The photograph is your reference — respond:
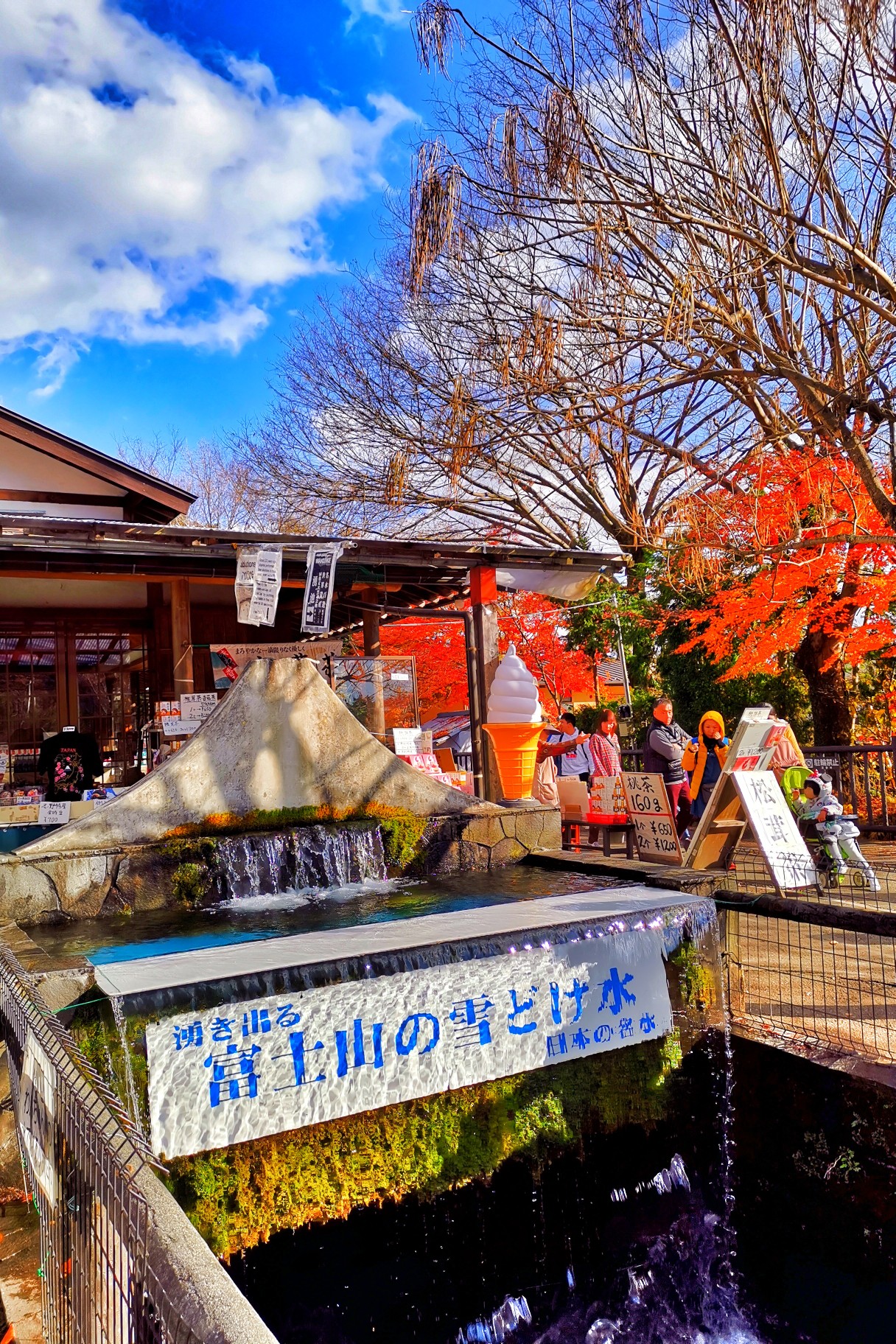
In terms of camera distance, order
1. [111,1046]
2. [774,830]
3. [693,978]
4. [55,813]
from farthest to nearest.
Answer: [55,813], [774,830], [693,978], [111,1046]

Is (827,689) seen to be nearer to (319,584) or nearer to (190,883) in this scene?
(319,584)

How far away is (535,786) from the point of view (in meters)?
10.5

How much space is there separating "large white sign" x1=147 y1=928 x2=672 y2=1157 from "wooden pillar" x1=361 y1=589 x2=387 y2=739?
6.75m

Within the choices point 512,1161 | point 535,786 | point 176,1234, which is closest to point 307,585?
point 535,786

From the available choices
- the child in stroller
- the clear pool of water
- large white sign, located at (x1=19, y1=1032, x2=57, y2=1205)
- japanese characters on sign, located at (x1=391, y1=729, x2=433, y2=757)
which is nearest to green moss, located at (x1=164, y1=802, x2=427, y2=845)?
the clear pool of water

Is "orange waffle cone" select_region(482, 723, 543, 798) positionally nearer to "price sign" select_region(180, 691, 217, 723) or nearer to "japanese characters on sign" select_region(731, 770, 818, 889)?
"japanese characters on sign" select_region(731, 770, 818, 889)

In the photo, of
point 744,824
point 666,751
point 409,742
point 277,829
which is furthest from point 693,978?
point 409,742

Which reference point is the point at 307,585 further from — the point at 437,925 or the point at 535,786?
the point at 437,925

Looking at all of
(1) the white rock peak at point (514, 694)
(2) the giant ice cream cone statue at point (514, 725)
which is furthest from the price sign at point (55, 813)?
(1) the white rock peak at point (514, 694)

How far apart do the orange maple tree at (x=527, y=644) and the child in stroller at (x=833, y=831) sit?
11.7 meters

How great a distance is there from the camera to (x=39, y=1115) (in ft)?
7.92

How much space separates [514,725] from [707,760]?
7.30 feet

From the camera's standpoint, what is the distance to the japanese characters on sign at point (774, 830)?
19.9 feet

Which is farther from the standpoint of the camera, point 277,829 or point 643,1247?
point 277,829
